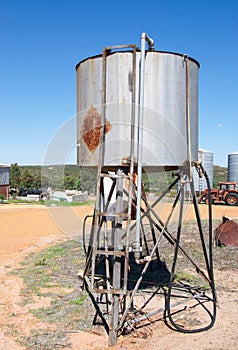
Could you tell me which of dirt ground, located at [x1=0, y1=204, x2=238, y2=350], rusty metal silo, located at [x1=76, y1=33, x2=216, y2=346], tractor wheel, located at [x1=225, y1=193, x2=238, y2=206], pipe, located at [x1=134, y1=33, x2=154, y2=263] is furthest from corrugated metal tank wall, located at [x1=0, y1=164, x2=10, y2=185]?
pipe, located at [x1=134, y1=33, x2=154, y2=263]

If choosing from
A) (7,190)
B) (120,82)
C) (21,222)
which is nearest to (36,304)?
(120,82)

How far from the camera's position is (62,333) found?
4715 mm

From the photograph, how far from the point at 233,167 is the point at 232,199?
183 inches

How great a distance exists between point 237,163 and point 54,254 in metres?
20.3

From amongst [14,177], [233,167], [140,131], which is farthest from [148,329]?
[14,177]

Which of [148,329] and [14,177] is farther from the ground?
[14,177]

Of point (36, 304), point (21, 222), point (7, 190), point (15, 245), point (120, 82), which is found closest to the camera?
point (120, 82)

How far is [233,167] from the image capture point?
89.7ft

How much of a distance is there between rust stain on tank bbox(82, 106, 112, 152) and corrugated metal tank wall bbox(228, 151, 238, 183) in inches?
926

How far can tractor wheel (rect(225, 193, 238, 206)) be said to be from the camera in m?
23.2

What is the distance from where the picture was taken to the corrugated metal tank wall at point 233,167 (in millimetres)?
27094

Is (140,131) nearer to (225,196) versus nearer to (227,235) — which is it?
(227,235)

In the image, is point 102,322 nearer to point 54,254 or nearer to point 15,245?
point 54,254

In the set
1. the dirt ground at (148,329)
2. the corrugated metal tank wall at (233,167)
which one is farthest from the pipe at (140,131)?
the corrugated metal tank wall at (233,167)
